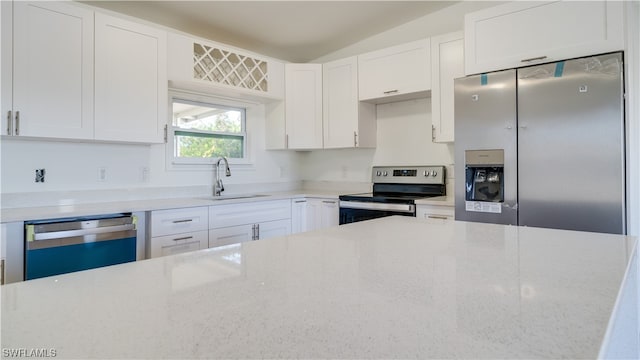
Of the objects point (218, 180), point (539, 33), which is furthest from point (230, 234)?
point (539, 33)

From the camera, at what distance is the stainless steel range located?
119 inches

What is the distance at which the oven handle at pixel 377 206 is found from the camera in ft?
9.63

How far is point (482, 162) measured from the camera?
2.53 meters

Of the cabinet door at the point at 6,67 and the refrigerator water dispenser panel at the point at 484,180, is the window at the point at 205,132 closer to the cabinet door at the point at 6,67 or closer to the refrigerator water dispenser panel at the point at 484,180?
the cabinet door at the point at 6,67

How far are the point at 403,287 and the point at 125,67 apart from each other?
2662mm

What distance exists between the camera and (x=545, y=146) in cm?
229

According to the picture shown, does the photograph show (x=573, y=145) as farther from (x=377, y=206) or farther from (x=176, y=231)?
(x=176, y=231)

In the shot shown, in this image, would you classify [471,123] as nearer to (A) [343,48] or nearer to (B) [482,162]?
(B) [482,162]

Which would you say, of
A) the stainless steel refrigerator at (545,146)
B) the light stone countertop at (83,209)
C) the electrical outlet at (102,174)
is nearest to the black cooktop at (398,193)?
the stainless steel refrigerator at (545,146)

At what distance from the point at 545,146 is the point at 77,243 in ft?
9.58

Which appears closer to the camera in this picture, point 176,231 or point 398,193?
point 176,231

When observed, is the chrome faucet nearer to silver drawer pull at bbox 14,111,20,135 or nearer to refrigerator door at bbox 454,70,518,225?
silver drawer pull at bbox 14,111,20,135

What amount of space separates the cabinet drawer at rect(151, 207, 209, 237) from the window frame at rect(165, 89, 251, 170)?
2.30ft

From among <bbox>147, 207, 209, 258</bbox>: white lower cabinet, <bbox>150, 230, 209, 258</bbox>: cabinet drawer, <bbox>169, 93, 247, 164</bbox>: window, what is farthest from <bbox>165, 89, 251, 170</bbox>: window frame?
<bbox>150, 230, 209, 258</bbox>: cabinet drawer
